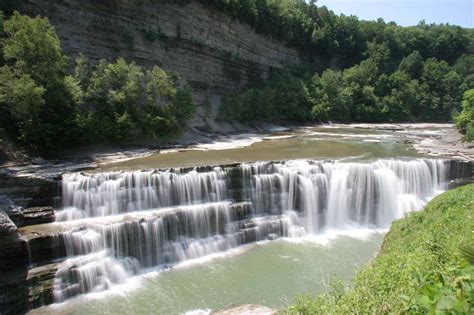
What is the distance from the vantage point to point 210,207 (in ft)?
53.9

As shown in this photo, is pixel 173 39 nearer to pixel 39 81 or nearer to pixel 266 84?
pixel 266 84

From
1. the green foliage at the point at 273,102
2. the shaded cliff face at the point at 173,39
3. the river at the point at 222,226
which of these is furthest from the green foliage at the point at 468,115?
the shaded cliff face at the point at 173,39

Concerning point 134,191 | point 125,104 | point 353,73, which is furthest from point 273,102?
point 134,191

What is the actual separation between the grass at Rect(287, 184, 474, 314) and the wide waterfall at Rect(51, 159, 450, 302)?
615 cm

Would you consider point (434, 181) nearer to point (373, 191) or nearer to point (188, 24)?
point (373, 191)

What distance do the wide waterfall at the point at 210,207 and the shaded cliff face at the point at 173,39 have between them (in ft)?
56.1

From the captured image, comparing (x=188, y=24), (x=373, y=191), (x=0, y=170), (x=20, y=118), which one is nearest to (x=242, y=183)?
(x=373, y=191)

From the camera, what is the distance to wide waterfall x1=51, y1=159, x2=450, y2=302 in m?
13.4

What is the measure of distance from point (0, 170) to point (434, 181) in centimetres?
2210

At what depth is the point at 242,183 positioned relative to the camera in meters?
18.1

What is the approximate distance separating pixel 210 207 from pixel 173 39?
86.0 feet

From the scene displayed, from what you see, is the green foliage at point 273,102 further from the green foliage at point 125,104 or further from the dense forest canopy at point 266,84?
the green foliage at point 125,104

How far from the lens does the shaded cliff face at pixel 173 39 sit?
97.0 ft

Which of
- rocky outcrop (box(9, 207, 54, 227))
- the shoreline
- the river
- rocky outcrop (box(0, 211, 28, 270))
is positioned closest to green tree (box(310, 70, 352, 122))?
the shoreline
